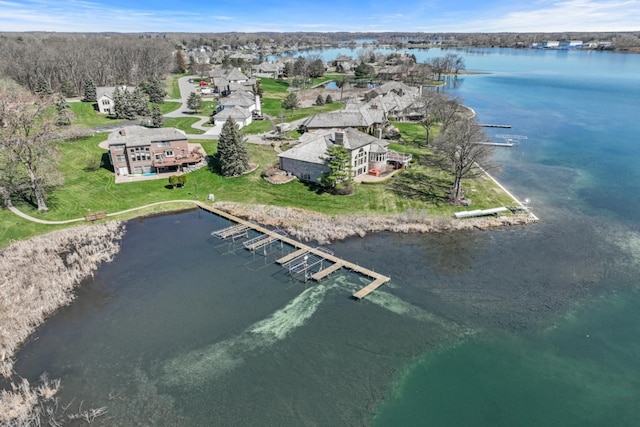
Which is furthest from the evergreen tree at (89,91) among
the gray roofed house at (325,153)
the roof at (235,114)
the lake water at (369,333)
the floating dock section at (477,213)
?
the floating dock section at (477,213)

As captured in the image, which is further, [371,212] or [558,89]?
[558,89]

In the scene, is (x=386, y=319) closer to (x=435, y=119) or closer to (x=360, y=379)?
(x=360, y=379)

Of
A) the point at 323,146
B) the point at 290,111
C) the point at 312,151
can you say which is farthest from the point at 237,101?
the point at 323,146

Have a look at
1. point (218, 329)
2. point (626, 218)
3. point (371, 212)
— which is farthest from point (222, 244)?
point (626, 218)

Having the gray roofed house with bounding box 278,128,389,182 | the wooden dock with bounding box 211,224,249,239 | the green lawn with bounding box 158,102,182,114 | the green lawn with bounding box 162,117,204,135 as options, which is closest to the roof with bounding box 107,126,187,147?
the gray roofed house with bounding box 278,128,389,182

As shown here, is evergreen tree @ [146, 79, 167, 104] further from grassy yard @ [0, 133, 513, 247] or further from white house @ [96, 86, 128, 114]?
grassy yard @ [0, 133, 513, 247]

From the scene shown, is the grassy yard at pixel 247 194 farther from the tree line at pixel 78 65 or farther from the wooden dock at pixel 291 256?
the tree line at pixel 78 65
